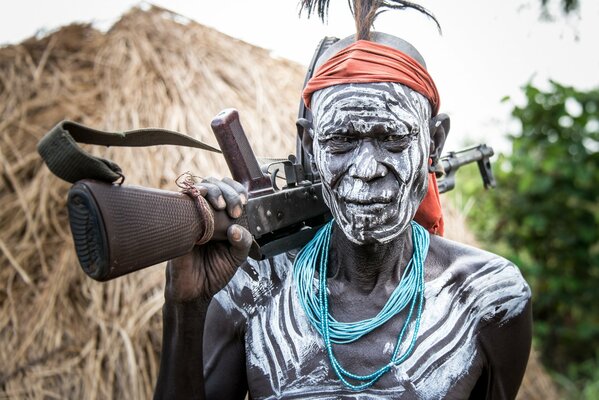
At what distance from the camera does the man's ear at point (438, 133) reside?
226 centimetres

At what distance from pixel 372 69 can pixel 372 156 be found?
0.25 meters

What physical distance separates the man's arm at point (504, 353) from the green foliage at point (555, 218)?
12.0 ft

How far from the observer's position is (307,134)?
2309mm

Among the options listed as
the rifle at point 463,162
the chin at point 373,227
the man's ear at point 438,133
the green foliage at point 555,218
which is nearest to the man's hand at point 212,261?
the chin at point 373,227

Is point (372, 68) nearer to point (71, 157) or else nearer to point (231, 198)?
point (231, 198)

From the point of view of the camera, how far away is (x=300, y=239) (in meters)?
2.36

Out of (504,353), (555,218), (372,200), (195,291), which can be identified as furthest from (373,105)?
(555,218)

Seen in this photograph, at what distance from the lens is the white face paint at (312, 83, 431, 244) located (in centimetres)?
205

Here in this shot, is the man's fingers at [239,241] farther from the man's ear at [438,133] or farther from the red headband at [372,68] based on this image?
the man's ear at [438,133]

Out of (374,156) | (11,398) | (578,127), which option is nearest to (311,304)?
(374,156)

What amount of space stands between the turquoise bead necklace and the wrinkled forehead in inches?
16.4

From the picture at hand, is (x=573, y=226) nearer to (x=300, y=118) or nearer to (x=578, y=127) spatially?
(x=578, y=127)

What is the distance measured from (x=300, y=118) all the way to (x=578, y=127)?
397cm

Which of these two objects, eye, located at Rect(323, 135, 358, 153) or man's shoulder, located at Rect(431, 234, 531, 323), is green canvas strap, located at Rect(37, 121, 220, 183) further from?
man's shoulder, located at Rect(431, 234, 531, 323)
